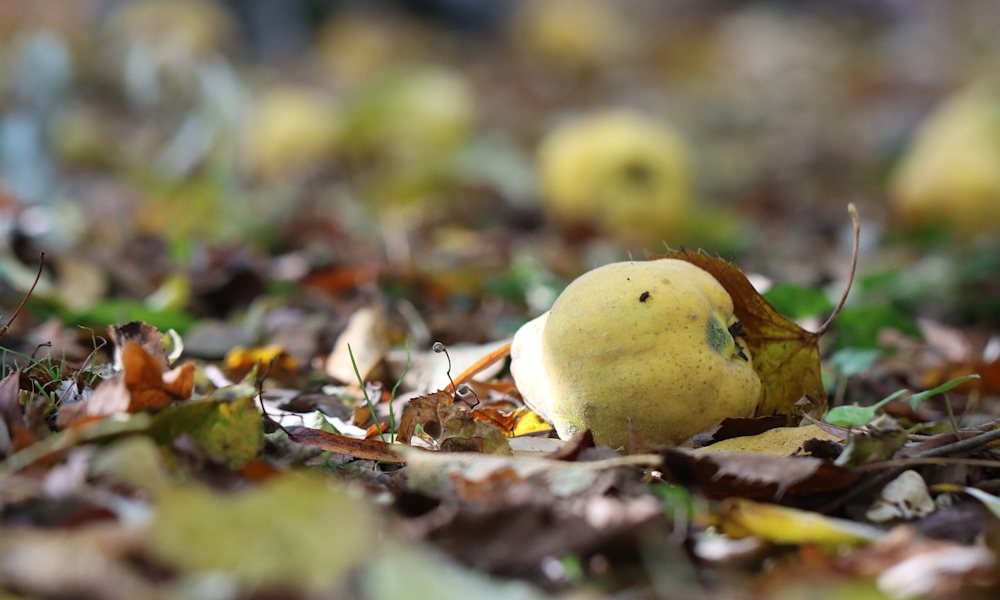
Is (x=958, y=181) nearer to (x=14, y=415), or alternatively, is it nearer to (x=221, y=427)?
(x=221, y=427)

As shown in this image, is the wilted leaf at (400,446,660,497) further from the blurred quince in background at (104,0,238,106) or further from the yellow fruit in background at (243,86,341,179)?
the yellow fruit in background at (243,86,341,179)

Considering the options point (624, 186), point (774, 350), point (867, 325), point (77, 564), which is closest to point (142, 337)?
point (77, 564)

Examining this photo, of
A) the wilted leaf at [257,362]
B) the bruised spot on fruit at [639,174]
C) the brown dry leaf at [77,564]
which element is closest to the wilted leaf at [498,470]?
the brown dry leaf at [77,564]

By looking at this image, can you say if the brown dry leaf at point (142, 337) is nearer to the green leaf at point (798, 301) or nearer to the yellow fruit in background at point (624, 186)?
the green leaf at point (798, 301)

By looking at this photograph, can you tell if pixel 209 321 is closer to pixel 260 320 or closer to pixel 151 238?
pixel 260 320

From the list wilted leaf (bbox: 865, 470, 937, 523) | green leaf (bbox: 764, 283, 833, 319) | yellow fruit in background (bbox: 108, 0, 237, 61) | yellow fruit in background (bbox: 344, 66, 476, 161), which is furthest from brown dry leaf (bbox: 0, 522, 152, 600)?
yellow fruit in background (bbox: 108, 0, 237, 61)

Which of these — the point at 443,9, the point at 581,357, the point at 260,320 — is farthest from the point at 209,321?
the point at 443,9

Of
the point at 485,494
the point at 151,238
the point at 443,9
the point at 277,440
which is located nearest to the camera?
the point at 485,494
